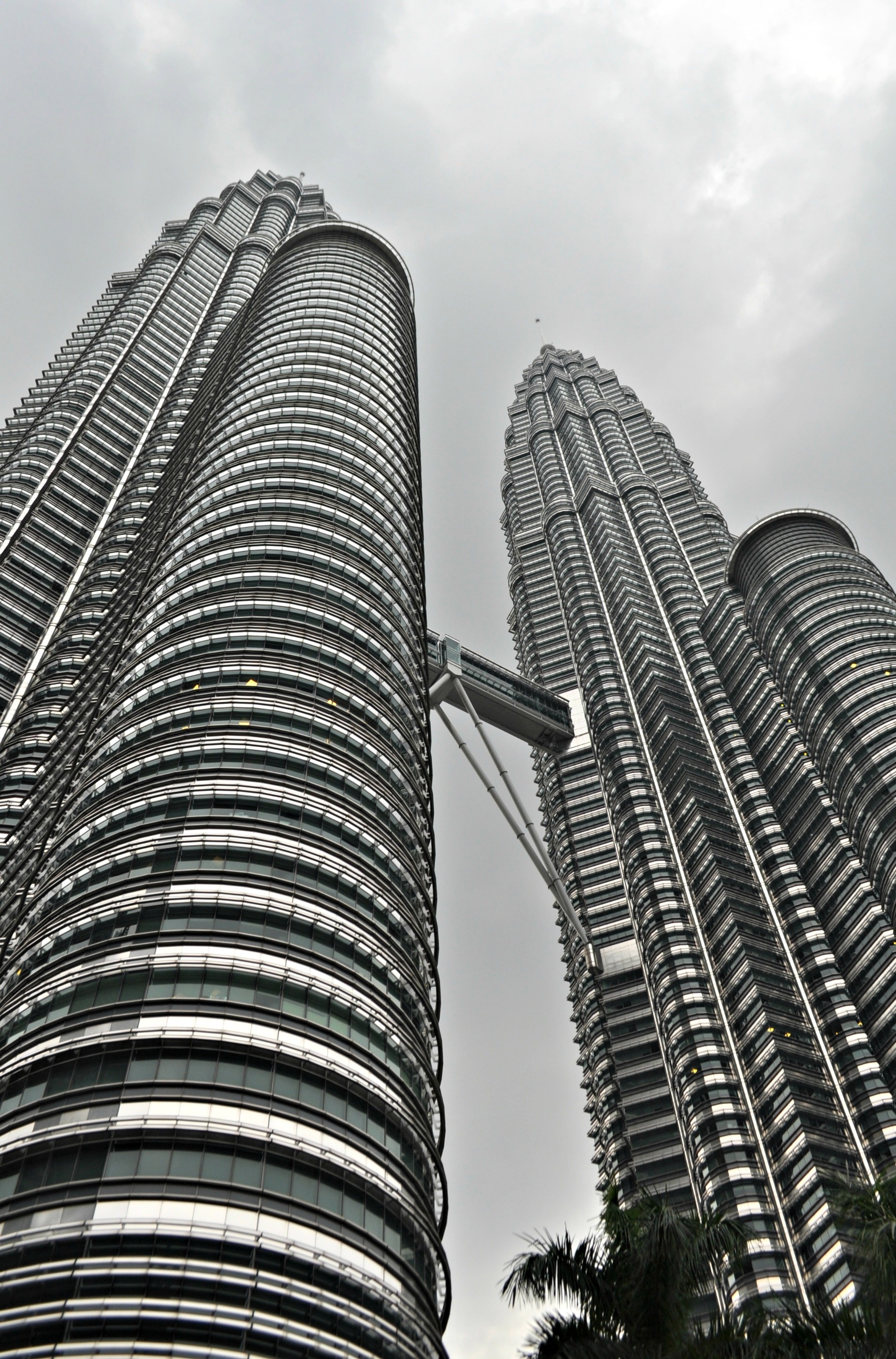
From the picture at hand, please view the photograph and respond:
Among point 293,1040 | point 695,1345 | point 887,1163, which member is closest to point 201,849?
point 293,1040

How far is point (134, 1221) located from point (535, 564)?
14899cm

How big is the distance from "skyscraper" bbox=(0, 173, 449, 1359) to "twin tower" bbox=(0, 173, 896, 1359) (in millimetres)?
152

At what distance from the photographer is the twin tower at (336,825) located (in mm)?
32344

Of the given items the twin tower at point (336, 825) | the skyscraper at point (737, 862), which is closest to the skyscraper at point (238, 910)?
the twin tower at point (336, 825)

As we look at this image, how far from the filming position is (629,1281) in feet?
71.2

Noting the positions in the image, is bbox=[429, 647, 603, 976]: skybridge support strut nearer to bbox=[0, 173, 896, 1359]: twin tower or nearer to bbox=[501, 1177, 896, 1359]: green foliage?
bbox=[0, 173, 896, 1359]: twin tower

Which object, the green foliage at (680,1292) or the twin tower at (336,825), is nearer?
the green foliage at (680,1292)

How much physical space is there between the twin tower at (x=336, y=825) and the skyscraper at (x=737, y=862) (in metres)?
0.45

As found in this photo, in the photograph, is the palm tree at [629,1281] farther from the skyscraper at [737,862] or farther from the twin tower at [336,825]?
the skyscraper at [737,862]

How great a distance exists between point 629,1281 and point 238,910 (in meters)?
22.6

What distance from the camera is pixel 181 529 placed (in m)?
68.8

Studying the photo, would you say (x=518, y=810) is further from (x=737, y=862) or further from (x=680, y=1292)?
(x=680, y=1292)

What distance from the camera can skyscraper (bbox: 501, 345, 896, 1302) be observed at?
289ft

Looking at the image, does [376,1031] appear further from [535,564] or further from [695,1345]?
[535,564]
